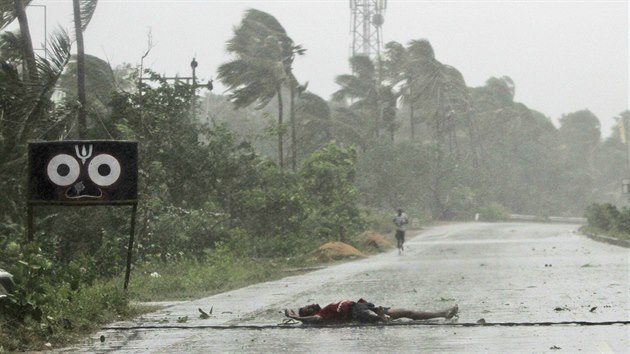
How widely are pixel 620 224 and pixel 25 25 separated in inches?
1141

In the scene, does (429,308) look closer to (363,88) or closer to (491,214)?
(363,88)

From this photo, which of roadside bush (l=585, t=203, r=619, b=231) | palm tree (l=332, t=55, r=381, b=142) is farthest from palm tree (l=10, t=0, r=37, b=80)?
palm tree (l=332, t=55, r=381, b=142)

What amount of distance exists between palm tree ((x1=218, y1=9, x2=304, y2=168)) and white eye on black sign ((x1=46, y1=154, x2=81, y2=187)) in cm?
2764

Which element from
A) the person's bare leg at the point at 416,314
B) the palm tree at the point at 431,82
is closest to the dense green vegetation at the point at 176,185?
the person's bare leg at the point at 416,314

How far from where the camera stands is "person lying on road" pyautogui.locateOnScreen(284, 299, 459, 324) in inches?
509

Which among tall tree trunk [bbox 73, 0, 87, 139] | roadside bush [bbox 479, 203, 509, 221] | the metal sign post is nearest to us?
the metal sign post

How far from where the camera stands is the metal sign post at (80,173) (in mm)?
15188

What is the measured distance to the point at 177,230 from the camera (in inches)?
1070

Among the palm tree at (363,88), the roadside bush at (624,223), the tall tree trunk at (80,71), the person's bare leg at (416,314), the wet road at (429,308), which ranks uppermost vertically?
the palm tree at (363,88)

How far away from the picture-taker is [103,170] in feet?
50.6

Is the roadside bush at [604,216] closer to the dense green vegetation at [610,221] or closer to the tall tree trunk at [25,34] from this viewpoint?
the dense green vegetation at [610,221]

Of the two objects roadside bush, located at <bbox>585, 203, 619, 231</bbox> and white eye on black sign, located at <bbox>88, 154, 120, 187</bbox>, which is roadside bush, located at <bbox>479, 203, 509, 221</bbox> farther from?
white eye on black sign, located at <bbox>88, 154, 120, 187</bbox>

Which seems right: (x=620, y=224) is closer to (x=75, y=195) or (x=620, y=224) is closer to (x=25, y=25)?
(x=25, y=25)

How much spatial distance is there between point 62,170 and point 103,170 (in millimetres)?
604
